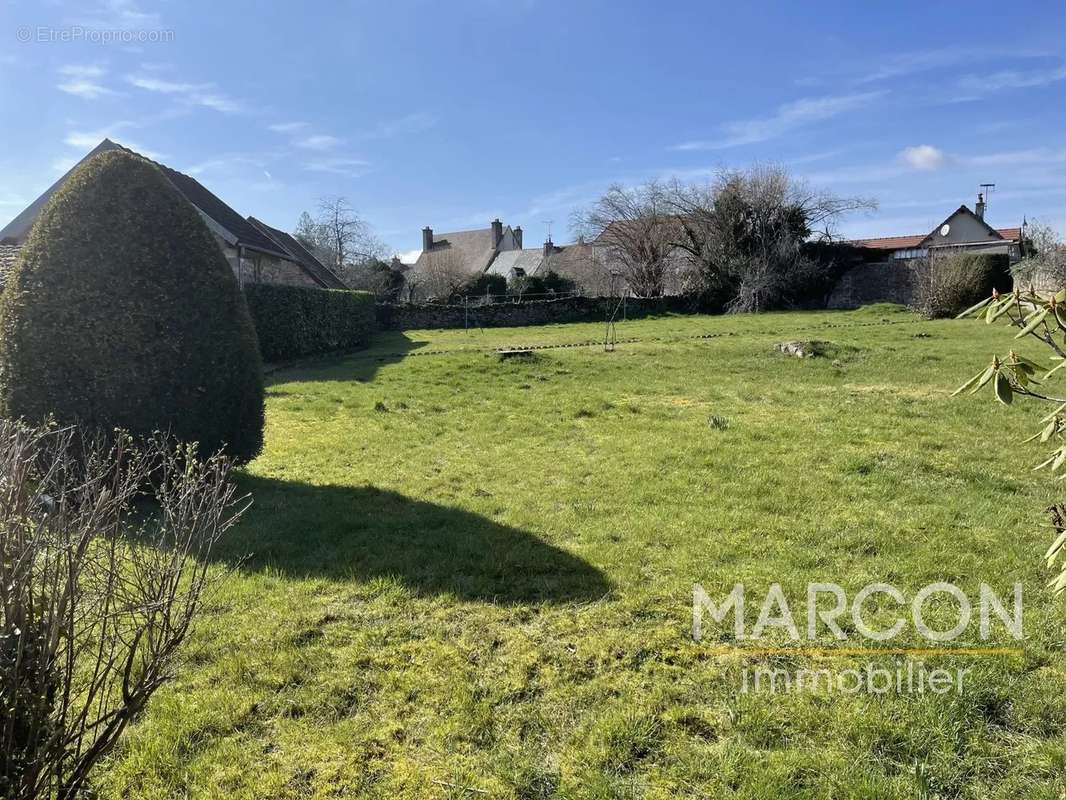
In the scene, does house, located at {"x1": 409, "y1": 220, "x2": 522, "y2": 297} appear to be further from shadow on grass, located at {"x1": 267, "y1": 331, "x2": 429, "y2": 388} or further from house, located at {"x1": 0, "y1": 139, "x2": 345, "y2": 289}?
shadow on grass, located at {"x1": 267, "y1": 331, "x2": 429, "y2": 388}

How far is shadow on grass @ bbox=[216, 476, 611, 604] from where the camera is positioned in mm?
3768

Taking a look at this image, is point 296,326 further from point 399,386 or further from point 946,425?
point 946,425

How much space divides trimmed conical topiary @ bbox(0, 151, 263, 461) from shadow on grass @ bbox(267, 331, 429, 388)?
5752 mm

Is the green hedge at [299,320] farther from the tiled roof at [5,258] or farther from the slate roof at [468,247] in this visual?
the slate roof at [468,247]

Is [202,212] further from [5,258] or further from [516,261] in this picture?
[516,261]

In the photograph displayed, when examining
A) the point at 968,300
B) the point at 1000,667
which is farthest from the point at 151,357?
the point at 968,300

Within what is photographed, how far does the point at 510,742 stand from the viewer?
247 cm

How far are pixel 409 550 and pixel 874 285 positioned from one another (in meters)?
32.7

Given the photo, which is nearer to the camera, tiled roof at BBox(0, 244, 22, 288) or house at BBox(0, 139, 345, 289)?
tiled roof at BBox(0, 244, 22, 288)

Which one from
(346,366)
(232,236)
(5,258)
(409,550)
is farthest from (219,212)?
(409,550)

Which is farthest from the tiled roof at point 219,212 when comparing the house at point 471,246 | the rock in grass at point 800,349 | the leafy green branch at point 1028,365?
the house at point 471,246

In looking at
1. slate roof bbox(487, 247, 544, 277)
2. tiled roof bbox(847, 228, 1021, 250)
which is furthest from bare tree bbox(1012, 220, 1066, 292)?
slate roof bbox(487, 247, 544, 277)

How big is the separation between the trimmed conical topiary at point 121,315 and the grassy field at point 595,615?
120 centimetres

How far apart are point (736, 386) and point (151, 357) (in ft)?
28.5
